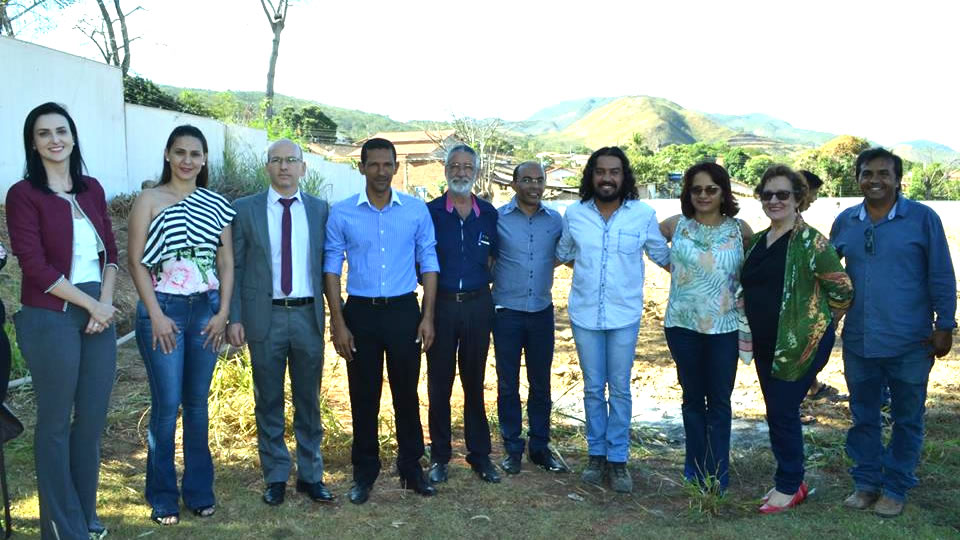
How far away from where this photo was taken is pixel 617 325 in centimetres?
450

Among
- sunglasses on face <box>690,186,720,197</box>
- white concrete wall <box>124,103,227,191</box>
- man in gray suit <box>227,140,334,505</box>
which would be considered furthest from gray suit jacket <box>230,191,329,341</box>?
white concrete wall <box>124,103,227,191</box>

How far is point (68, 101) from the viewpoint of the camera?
36.9 ft

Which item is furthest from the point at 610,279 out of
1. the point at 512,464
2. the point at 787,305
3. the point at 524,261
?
the point at 512,464

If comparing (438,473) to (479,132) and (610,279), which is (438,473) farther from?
(479,132)

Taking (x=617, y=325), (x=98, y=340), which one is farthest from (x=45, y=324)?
(x=617, y=325)

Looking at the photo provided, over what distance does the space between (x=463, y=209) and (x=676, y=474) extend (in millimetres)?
1991

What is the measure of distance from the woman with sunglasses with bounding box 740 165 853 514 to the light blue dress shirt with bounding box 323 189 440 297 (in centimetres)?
171

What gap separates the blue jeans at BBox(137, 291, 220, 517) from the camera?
3.80 meters

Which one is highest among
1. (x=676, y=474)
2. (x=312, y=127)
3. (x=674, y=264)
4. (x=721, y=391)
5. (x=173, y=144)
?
(x=312, y=127)

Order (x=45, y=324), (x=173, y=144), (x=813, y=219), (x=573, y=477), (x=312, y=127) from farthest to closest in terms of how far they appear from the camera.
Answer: (x=312, y=127), (x=813, y=219), (x=573, y=477), (x=173, y=144), (x=45, y=324)

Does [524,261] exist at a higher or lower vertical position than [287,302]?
higher

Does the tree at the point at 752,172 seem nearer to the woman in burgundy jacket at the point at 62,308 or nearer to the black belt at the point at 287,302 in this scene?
the black belt at the point at 287,302

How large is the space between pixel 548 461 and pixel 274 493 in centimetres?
158

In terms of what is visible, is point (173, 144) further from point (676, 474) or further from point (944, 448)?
point (944, 448)
